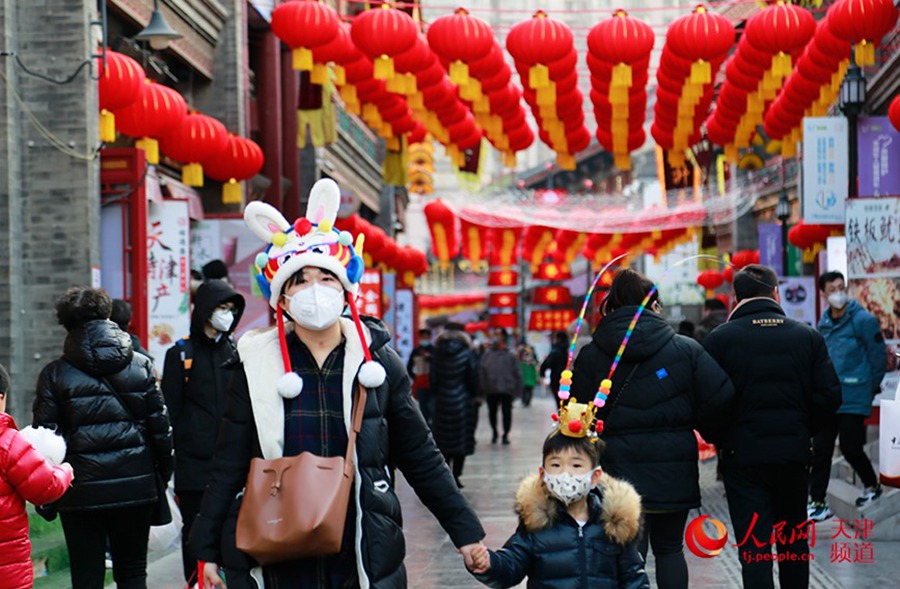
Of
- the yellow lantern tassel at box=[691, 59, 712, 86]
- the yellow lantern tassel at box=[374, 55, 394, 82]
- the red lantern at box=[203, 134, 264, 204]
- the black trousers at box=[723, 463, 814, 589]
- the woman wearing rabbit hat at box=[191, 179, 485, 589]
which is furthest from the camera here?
the red lantern at box=[203, 134, 264, 204]

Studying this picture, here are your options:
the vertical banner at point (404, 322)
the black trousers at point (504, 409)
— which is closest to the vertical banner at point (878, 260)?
the black trousers at point (504, 409)

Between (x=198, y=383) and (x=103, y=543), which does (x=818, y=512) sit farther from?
(x=103, y=543)

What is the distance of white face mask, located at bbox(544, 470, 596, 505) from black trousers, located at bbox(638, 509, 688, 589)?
1.62 m

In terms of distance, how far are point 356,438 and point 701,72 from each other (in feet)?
34.7

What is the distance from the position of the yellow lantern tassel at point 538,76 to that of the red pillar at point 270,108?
1045cm

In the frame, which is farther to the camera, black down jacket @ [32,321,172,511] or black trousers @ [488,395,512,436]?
black trousers @ [488,395,512,436]

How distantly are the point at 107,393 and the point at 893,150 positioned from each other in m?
11.8

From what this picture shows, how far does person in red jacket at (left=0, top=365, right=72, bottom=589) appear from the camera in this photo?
600 cm

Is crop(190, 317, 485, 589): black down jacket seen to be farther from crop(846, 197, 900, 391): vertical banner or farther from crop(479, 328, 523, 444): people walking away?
crop(479, 328, 523, 444): people walking away

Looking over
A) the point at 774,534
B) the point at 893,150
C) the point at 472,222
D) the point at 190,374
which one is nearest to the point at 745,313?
the point at 774,534

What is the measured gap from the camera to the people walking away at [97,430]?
7551mm

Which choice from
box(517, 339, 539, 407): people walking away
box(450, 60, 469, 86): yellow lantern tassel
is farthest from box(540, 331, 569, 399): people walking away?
box(517, 339, 539, 407): people walking away

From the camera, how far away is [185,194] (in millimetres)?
Result: 19562

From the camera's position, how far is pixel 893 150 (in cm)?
1695
